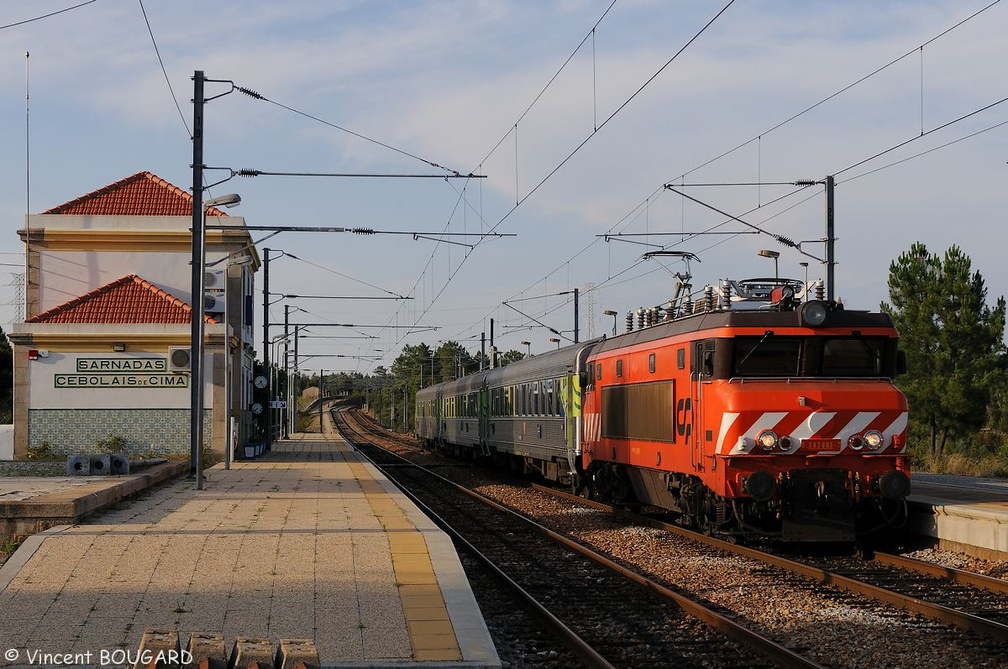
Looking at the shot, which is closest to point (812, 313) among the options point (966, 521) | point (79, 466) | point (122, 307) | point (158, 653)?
point (966, 521)

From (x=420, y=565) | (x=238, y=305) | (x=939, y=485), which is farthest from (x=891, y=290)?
(x=420, y=565)

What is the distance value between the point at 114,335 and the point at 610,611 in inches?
1185

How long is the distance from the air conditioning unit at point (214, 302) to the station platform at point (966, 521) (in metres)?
29.0

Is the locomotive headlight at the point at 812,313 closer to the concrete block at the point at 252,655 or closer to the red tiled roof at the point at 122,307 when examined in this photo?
the concrete block at the point at 252,655

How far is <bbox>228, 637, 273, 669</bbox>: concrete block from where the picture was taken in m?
6.79

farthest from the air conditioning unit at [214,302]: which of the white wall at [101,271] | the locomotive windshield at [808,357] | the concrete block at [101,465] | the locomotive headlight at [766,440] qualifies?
the locomotive headlight at [766,440]

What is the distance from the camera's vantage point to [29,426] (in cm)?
3750

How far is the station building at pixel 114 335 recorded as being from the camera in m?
37.7

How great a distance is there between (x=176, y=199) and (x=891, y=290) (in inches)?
1026

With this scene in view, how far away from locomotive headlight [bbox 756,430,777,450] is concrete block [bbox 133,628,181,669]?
29.7 feet

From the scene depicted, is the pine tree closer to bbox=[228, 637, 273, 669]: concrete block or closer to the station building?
the station building

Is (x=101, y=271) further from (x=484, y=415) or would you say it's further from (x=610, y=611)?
(x=610, y=611)

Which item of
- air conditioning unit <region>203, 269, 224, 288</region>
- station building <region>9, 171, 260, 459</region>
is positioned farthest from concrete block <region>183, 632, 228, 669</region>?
air conditioning unit <region>203, 269, 224, 288</region>

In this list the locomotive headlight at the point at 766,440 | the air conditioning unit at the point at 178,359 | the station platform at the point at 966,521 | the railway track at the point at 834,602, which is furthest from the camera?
the air conditioning unit at the point at 178,359
